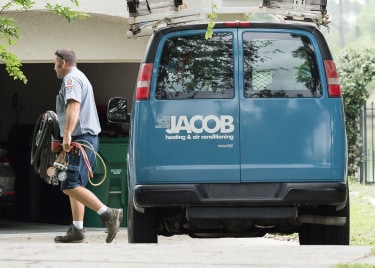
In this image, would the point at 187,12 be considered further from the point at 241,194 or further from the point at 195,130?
the point at 241,194

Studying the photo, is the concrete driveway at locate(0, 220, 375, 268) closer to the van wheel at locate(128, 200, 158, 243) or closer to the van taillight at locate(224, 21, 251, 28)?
the van wheel at locate(128, 200, 158, 243)

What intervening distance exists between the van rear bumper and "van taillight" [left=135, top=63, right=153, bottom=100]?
0.74m

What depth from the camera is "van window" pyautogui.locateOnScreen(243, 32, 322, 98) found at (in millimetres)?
9688

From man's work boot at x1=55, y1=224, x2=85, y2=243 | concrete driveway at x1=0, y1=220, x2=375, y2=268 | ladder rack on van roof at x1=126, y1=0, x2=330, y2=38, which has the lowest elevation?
man's work boot at x1=55, y1=224, x2=85, y2=243

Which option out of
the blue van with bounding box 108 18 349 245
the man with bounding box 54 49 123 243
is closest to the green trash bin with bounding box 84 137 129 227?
the man with bounding box 54 49 123 243

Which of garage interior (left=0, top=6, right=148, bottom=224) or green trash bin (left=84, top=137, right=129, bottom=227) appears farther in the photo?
garage interior (left=0, top=6, right=148, bottom=224)

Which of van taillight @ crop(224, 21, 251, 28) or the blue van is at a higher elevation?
van taillight @ crop(224, 21, 251, 28)

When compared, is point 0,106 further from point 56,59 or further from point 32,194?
point 56,59

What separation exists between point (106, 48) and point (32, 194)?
294 centimetres

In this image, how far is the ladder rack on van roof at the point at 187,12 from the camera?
10000 millimetres

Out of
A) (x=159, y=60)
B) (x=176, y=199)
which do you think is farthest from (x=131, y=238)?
(x=159, y=60)

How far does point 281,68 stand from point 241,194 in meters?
1.08

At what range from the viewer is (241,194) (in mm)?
9594

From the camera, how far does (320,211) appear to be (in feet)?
33.4
